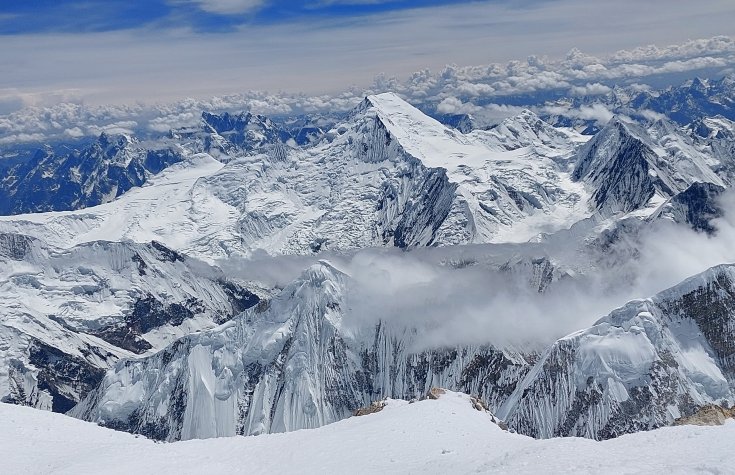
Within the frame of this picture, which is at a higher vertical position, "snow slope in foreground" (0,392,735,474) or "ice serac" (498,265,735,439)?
"snow slope in foreground" (0,392,735,474)

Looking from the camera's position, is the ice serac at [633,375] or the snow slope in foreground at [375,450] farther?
the ice serac at [633,375]

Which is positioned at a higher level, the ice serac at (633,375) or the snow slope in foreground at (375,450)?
the snow slope in foreground at (375,450)

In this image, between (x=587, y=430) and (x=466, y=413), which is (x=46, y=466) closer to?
(x=466, y=413)

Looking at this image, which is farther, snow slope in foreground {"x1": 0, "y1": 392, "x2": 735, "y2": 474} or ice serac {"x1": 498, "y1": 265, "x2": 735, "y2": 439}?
ice serac {"x1": 498, "y1": 265, "x2": 735, "y2": 439}

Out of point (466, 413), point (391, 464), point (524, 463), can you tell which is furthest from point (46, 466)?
point (466, 413)

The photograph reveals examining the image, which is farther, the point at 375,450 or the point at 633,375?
the point at 633,375
